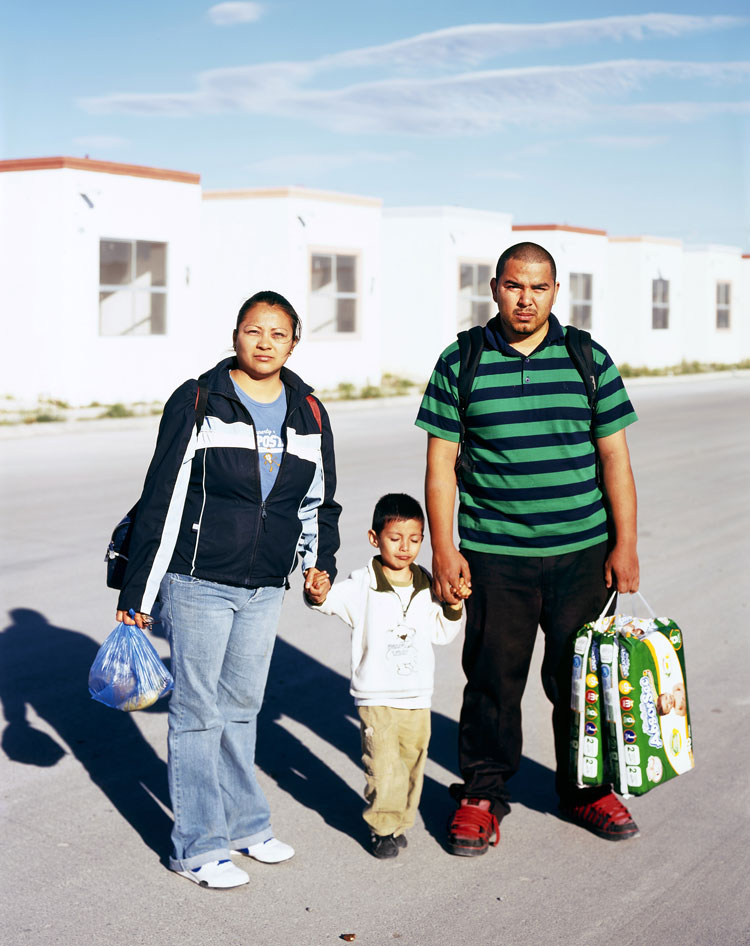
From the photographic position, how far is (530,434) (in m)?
4.12

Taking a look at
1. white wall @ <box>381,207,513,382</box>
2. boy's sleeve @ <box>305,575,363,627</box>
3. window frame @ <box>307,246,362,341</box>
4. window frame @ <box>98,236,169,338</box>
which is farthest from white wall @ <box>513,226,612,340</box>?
boy's sleeve @ <box>305,575,363,627</box>

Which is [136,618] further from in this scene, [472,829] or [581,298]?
[581,298]

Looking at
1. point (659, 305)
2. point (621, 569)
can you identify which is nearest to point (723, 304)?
point (659, 305)

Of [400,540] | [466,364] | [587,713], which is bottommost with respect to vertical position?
[587,713]

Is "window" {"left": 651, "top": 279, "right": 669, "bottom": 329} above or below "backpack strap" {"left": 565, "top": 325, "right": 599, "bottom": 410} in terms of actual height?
above

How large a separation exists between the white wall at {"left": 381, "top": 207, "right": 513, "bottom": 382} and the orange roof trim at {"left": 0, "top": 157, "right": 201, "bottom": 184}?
34.1 feet

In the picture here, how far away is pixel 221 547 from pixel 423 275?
28.8m

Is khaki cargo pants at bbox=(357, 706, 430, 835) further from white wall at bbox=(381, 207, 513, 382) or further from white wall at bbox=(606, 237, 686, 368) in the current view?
white wall at bbox=(606, 237, 686, 368)

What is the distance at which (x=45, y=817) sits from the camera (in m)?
4.46

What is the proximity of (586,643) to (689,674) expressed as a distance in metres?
2.46

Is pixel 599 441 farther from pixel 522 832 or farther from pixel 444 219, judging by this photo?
pixel 444 219

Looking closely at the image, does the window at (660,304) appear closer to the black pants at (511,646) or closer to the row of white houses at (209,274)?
the row of white houses at (209,274)

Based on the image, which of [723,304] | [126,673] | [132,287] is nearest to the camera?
[126,673]

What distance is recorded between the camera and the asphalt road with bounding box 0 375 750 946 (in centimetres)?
367
